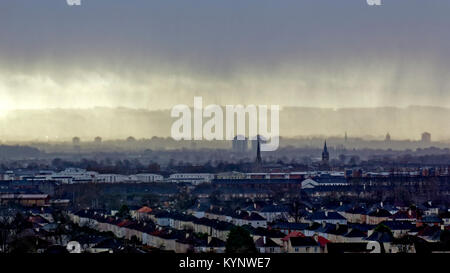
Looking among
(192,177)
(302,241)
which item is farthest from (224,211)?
(192,177)

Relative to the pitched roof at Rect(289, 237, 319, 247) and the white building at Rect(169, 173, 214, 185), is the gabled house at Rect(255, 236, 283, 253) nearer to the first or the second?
the pitched roof at Rect(289, 237, 319, 247)

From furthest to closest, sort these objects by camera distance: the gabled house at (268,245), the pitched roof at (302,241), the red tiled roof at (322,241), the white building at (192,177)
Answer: the white building at (192,177), the pitched roof at (302,241), the red tiled roof at (322,241), the gabled house at (268,245)

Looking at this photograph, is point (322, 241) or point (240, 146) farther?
point (240, 146)

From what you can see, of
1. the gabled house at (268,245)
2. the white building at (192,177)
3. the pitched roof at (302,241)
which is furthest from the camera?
the white building at (192,177)

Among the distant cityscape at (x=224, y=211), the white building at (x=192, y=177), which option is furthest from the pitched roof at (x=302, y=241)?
the white building at (x=192, y=177)

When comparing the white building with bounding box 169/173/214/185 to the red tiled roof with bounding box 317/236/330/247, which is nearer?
the red tiled roof with bounding box 317/236/330/247

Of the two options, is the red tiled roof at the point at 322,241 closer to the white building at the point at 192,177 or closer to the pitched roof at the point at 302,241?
the pitched roof at the point at 302,241

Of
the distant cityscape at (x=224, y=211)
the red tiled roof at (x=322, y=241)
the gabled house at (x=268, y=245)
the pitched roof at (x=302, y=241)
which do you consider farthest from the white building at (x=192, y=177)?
the gabled house at (x=268, y=245)

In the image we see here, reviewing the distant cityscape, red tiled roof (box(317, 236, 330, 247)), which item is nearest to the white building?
the distant cityscape

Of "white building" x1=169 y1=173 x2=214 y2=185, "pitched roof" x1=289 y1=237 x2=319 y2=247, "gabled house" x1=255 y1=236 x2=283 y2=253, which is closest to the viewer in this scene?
Result: "gabled house" x1=255 y1=236 x2=283 y2=253

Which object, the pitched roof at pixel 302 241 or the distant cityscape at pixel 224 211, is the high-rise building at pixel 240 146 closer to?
the distant cityscape at pixel 224 211

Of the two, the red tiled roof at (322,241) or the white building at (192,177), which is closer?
the red tiled roof at (322,241)

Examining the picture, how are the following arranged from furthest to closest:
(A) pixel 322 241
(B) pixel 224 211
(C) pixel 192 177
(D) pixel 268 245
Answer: (C) pixel 192 177
(B) pixel 224 211
(A) pixel 322 241
(D) pixel 268 245

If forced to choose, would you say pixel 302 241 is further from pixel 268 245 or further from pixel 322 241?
pixel 268 245
